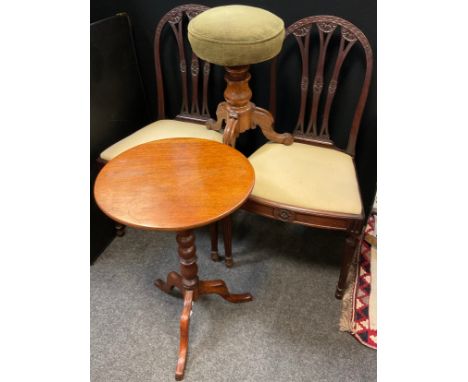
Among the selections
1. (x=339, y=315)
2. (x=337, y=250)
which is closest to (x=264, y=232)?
(x=337, y=250)

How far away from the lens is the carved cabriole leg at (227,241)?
1.83 meters

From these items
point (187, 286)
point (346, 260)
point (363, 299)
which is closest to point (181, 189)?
point (187, 286)

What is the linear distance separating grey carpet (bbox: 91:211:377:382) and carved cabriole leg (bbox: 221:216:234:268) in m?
0.05

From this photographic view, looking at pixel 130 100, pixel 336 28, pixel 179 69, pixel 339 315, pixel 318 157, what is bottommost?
pixel 339 315

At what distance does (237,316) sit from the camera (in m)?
1.69

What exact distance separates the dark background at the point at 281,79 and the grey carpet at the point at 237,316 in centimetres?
55

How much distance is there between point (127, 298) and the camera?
178 centimetres

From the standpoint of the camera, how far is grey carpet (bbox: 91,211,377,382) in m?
1.50

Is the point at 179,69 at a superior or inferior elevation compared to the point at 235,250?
superior

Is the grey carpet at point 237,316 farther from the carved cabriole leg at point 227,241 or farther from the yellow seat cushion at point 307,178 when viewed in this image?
the yellow seat cushion at point 307,178

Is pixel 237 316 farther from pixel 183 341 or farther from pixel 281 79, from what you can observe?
pixel 281 79

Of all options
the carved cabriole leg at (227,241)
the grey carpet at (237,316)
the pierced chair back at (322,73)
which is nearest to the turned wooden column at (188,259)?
the grey carpet at (237,316)

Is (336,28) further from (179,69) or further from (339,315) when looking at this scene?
(339,315)

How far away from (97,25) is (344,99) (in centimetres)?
122
